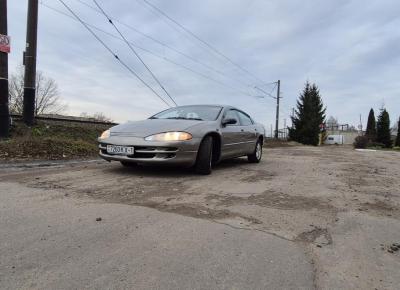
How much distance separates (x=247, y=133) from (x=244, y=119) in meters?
0.41

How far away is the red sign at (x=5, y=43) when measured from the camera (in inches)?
340

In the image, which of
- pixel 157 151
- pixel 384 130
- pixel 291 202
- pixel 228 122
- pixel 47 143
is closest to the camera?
pixel 291 202

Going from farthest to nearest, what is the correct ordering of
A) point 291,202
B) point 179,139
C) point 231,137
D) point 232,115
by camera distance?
1. point 232,115
2. point 231,137
3. point 179,139
4. point 291,202

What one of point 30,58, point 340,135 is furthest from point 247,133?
point 340,135

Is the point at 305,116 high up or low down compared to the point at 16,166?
up

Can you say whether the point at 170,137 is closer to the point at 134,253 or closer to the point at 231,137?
the point at 231,137

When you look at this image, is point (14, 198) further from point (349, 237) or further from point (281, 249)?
point (349, 237)

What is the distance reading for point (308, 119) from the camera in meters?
50.4

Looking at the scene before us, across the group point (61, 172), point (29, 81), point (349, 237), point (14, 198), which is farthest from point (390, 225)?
point (29, 81)

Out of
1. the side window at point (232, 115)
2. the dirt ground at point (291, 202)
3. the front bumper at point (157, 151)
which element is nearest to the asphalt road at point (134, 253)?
the dirt ground at point (291, 202)

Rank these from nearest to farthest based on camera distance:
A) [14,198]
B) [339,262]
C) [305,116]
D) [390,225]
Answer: [339,262] < [390,225] < [14,198] < [305,116]

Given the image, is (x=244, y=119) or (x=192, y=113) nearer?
(x=192, y=113)

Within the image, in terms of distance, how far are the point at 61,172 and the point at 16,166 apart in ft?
3.97

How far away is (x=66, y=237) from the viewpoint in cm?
279
